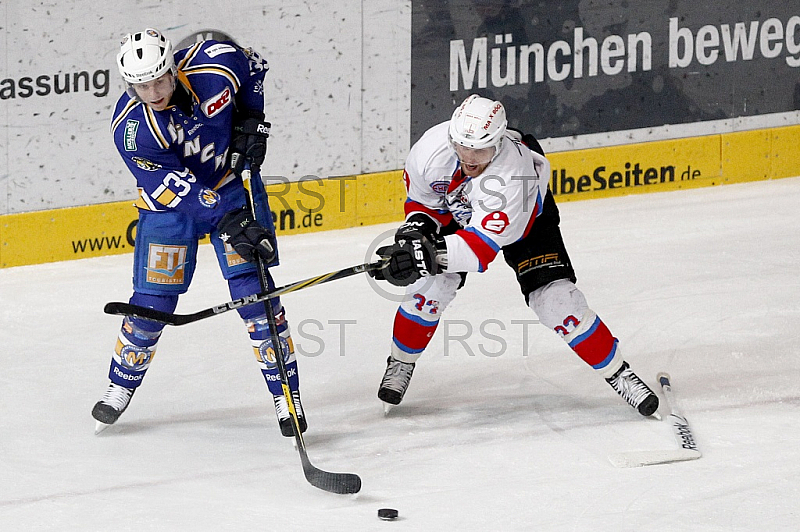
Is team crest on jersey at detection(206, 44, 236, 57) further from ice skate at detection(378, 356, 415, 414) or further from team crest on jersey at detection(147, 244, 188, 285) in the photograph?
ice skate at detection(378, 356, 415, 414)

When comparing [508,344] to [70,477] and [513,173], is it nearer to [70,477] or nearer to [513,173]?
[513,173]

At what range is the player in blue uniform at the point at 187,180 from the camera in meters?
3.78

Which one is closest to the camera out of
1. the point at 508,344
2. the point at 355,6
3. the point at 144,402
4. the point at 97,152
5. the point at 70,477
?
the point at 70,477

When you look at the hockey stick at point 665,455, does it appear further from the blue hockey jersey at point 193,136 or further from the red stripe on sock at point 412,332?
the blue hockey jersey at point 193,136

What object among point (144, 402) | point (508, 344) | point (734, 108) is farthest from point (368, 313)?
point (734, 108)

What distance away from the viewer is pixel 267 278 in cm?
394

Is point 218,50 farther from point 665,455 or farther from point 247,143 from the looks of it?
point 665,455

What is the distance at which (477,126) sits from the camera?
371 centimetres

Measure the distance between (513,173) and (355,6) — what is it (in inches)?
107

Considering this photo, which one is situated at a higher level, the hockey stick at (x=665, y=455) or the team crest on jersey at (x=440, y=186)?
the team crest on jersey at (x=440, y=186)

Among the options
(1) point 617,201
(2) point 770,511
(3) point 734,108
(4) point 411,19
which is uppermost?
(4) point 411,19

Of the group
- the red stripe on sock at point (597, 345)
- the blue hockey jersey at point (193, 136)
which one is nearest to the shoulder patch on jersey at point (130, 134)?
the blue hockey jersey at point (193, 136)

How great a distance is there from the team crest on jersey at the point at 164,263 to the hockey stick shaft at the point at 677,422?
1.60 m

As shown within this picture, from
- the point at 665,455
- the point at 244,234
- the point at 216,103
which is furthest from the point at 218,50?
the point at 665,455
